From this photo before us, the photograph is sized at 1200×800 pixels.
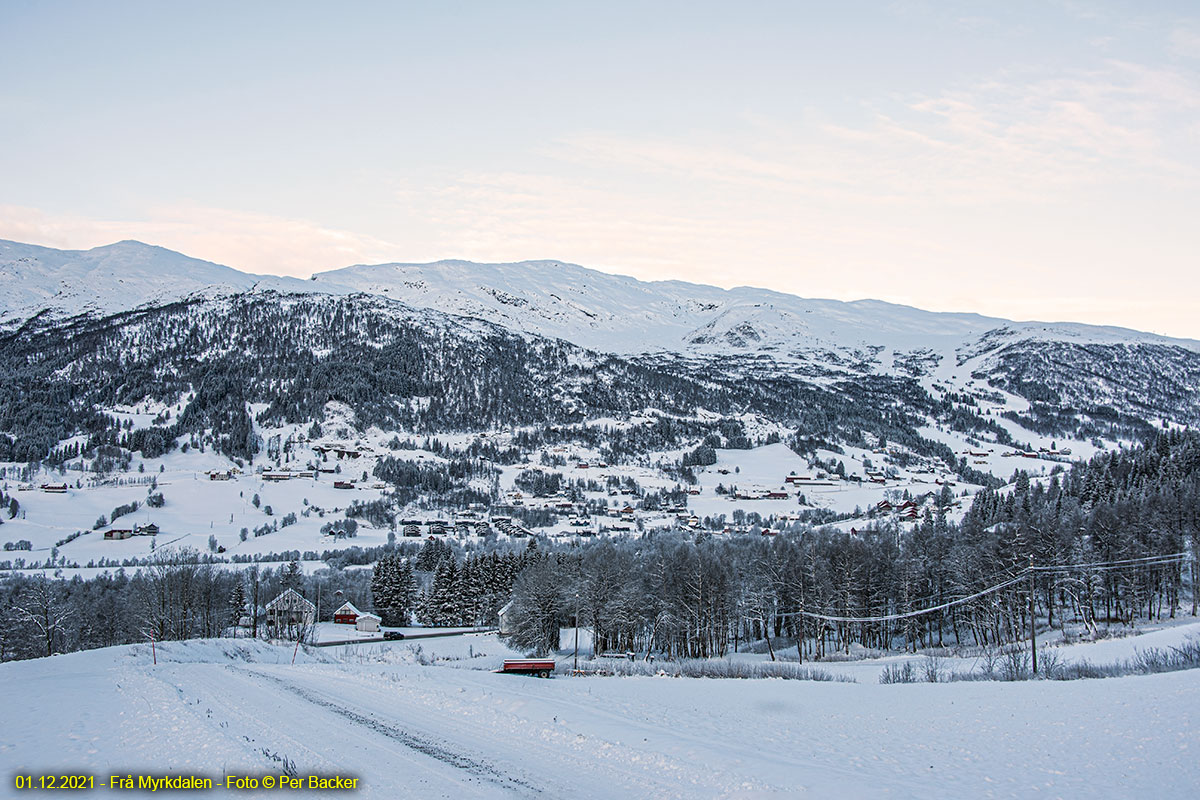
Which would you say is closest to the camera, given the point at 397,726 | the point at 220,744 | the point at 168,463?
the point at 220,744

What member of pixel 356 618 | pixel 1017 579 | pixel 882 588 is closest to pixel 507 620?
pixel 356 618

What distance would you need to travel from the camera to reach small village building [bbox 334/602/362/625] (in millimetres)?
81500

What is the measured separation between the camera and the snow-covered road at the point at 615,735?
11.9m

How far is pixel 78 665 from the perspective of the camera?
24.5 m

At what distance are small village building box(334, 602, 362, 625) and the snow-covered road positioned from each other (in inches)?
2405

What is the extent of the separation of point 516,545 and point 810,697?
10218 centimetres

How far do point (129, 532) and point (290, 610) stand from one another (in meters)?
71.2

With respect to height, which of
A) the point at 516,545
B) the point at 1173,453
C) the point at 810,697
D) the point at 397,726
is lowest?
the point at 516,545

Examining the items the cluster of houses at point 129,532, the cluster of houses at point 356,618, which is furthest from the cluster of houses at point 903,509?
the cluster of houses at point 129,532

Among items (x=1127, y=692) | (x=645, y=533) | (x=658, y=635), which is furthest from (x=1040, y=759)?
(x=645, y=533)

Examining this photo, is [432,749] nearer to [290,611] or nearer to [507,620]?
[507,620]

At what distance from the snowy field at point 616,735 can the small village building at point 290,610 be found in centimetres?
4817

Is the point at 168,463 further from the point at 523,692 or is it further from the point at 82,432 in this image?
the point at 523,692

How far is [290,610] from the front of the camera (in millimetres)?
69375
